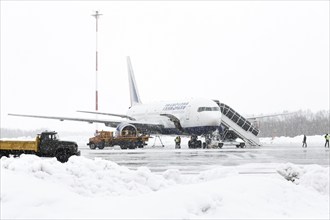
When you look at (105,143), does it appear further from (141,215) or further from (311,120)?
(311,120)

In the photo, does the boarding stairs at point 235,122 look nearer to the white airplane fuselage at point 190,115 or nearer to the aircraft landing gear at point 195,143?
the white airplane fuselage at point 190,115

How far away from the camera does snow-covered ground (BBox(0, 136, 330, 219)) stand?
866 centimetres

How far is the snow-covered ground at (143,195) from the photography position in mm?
8664

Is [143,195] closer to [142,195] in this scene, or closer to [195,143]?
[142,195]

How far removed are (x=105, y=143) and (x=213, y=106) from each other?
925 centimetres

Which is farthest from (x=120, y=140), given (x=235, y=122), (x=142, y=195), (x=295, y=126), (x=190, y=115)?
(x=295, y=126)

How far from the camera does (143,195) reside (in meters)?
10.1

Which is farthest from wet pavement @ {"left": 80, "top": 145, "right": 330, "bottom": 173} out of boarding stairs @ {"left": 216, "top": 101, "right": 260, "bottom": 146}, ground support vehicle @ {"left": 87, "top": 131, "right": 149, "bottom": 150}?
boarding stairs @ {"left": 216, "top": 101, "right": 260, "bottom": 146}

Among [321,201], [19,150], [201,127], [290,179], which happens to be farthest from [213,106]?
[321,201]

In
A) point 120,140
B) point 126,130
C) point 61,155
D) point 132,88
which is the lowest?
point 61,155

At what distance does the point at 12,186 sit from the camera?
31.8 feet

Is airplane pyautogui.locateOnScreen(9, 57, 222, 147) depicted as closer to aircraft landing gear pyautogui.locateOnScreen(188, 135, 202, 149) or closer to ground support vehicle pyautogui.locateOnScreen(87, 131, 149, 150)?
aircraft landing gear pyautogui.locateOnScreen(188, 135, 202, 149)

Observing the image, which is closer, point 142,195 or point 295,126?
point 142,195

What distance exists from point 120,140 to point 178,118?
5.24 metres
